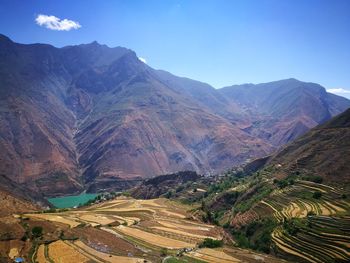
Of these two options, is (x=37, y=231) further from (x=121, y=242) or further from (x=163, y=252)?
(x=163, y=252)

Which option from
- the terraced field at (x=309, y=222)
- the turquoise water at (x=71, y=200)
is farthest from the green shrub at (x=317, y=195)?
the turquoise water at (x=71, y=200)

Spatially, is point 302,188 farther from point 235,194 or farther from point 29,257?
point 29,257

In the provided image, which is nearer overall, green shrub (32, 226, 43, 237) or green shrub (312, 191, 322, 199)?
green shrub (32, 226, 43, 237)

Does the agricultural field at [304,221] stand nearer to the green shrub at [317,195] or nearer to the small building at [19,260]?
the green shrub at [317,195]

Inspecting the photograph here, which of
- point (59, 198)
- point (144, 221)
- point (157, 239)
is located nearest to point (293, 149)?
point (144, 221)

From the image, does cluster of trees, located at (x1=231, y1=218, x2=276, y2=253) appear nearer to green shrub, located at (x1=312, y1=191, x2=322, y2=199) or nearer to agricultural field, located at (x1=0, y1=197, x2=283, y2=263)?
agricultural field, located at (x1=0, y1=197, x2=283, y2=263)

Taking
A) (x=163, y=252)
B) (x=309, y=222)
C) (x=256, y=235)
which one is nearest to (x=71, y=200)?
(x=256, y=235)

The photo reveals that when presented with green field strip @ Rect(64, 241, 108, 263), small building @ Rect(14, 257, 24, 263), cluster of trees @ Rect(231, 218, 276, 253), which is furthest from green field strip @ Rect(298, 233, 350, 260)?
small building @ Rect(14, 257, 24, 263)
